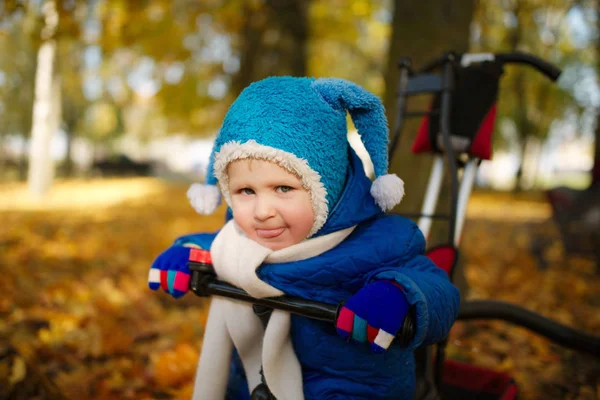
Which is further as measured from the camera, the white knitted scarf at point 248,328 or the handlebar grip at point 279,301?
the white knitted scarf at point 248,328

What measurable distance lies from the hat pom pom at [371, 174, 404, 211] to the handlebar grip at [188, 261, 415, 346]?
32cm

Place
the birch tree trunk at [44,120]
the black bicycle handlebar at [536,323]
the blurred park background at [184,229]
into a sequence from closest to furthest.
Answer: the black bicycle handlebar at [536,323], the blurred park background at [184,229], the birch tree trunk at [44,120]

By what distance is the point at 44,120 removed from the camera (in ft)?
35.0

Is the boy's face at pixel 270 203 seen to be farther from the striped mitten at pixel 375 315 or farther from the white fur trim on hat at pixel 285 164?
the striped mitten at pixel 375 315

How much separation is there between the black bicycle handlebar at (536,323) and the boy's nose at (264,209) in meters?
1.23

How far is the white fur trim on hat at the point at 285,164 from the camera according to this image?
1.20m

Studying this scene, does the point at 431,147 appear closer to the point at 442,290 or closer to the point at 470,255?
the point at 442,290

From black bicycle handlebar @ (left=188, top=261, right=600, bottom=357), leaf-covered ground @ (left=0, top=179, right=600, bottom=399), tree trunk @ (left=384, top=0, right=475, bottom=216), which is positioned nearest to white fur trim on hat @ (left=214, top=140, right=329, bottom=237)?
black bicycle handlebar @ (left=188, top=261, right=600, bottom=357)

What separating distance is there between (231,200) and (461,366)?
1553mm

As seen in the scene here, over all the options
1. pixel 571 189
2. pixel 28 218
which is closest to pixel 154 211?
pixel 28 218

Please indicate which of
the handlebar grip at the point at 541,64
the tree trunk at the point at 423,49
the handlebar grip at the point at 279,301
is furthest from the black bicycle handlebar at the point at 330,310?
the tree trunk at the point at 423,49

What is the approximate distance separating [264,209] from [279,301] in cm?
26

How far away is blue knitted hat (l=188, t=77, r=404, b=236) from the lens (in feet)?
3.95

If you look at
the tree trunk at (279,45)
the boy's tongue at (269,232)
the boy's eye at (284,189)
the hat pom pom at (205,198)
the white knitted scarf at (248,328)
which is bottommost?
the white knitted scarf at (248,328)
